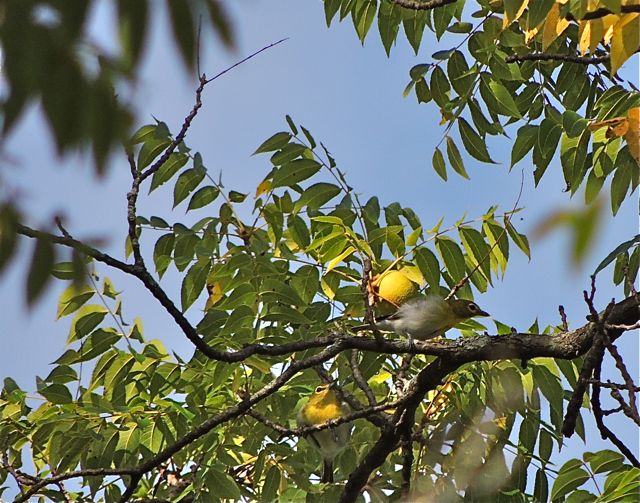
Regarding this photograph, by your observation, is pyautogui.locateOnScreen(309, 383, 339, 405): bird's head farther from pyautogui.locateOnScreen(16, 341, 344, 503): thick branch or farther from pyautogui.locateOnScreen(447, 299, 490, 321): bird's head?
pyautogui.locateOnScreen(16, 341, 344, 503): thick branch

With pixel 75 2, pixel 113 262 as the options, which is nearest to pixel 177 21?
pixel 75 2

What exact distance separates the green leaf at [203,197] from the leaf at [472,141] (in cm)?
127

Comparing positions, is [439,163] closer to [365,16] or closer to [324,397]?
[365,16]

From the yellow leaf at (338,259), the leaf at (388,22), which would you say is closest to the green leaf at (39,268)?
the yellow leaf at (338,259)

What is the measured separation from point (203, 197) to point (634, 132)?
2.39m

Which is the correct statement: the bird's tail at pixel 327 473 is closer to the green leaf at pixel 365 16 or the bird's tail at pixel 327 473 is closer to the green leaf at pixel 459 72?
the green leaf at pixel 459 72

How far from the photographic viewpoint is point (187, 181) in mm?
4230

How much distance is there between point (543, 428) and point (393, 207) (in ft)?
4.32

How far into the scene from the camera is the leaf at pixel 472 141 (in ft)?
13.5

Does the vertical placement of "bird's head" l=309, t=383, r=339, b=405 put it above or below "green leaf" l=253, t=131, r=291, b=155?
below

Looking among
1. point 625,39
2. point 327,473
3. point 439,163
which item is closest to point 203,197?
point 439,163

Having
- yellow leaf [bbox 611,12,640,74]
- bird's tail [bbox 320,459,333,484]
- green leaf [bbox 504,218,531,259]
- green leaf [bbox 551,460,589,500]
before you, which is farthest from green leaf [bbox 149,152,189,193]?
yellow leaf [bbox 611,12,640,74]

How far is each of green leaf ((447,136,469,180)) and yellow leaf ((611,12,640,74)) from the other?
6.32 ft

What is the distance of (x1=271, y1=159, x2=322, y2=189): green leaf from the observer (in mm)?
4078
